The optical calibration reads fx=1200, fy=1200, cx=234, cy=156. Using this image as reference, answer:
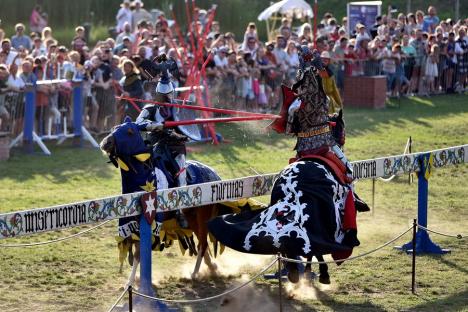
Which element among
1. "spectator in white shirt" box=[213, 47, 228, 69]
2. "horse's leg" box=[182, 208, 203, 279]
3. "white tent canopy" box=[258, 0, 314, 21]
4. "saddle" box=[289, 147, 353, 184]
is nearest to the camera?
"saddle" box=[289, 147, 353, 184]

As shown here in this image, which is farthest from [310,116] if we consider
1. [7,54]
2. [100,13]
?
[100,13]

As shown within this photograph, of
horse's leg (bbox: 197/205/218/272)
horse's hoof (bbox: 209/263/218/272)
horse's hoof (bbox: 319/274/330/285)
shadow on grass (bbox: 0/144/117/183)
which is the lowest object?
horse's hoof (bbox: 209/263/218/272)

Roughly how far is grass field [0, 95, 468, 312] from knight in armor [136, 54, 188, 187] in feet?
2.91

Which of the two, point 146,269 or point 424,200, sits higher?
point 424,200

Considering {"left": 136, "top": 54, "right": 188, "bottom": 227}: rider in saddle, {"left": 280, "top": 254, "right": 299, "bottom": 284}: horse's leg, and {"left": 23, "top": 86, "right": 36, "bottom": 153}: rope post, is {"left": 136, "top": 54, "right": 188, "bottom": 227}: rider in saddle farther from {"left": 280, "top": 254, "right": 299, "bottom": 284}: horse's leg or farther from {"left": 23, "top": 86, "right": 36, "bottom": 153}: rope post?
{"left": 23, "top": 86, "right": 36, "bottom": 153}: rope post

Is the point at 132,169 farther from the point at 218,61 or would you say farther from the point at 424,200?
the point at 218,61

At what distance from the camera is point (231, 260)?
13484 millimetres

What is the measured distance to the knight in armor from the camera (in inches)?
486

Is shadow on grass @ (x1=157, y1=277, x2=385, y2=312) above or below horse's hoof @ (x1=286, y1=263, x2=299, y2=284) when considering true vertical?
below

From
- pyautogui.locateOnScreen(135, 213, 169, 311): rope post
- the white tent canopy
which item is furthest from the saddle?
the white tent canopy

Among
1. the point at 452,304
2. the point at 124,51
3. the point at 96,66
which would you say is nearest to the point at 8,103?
the point at 96,66

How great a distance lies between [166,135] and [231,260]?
6.24ft

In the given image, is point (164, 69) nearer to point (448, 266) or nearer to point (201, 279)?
point (201, 279)

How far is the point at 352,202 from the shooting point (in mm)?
11953
